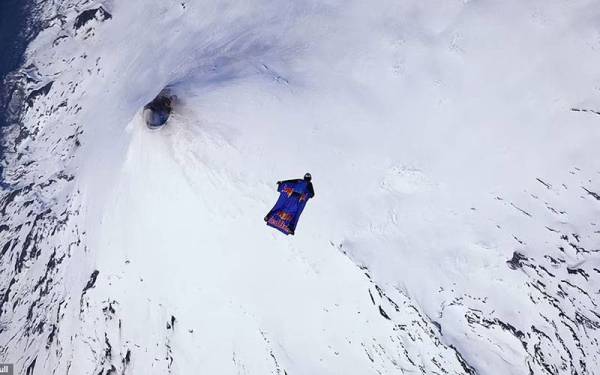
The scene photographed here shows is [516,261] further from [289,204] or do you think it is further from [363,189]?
[289,204]

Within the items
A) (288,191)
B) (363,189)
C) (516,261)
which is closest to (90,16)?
(288,191)

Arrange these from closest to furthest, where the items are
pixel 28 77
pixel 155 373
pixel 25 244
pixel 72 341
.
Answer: pixel 155 373, pixel 72 341, pixel 25 244, pixel 28 77

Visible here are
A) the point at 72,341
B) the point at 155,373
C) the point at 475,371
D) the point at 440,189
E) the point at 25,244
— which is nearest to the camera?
the point at 440,189

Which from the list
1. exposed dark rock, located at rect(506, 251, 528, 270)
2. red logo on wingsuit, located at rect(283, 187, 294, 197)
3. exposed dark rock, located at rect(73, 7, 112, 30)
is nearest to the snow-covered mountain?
exposed dark rock, located at rect(506, 251, 528, 270)

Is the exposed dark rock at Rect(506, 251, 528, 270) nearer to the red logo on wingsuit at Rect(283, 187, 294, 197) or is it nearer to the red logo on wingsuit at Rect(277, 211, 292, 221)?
the red logo on wingsuit at Rect(277, 211, 292, 221)

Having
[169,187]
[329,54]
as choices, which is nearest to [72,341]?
[169,187]

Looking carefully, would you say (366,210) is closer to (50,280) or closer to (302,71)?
(302,71)
